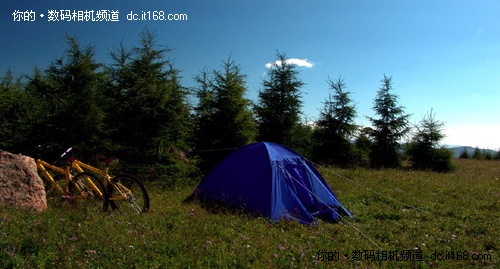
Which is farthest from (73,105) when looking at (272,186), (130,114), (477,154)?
(477,154)

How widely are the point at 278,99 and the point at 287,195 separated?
11.0 metres

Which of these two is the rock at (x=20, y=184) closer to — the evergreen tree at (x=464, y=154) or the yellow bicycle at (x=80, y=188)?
the yellow bicycle at (x=80, y=188)

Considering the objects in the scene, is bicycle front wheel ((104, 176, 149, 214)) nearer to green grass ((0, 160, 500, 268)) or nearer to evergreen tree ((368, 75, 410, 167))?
green grass ((0, 160, 500, 268))

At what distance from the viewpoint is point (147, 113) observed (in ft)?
39.9

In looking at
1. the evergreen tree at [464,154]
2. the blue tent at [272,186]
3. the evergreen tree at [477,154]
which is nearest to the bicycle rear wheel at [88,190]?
the blue tent at [272,186]

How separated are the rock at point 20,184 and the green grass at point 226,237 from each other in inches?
16.0

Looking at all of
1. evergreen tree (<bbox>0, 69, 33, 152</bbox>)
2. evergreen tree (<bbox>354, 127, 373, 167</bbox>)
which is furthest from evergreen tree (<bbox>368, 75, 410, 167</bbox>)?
evergreen tree (<bbox>0, 69, 33, 152</bbox>)

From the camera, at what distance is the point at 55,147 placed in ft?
39.2

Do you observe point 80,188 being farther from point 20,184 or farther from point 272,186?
point 272,186

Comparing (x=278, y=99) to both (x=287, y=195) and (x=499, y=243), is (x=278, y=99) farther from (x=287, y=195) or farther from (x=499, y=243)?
(x=499, y=243)

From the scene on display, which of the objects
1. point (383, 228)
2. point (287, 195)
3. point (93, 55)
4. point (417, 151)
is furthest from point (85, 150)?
point (417, 151)

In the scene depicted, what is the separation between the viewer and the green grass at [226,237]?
17.5 ft

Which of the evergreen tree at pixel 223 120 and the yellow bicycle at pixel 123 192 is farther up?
the evergreen tree at pixel 223 120

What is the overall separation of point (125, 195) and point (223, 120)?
731 centimetres
